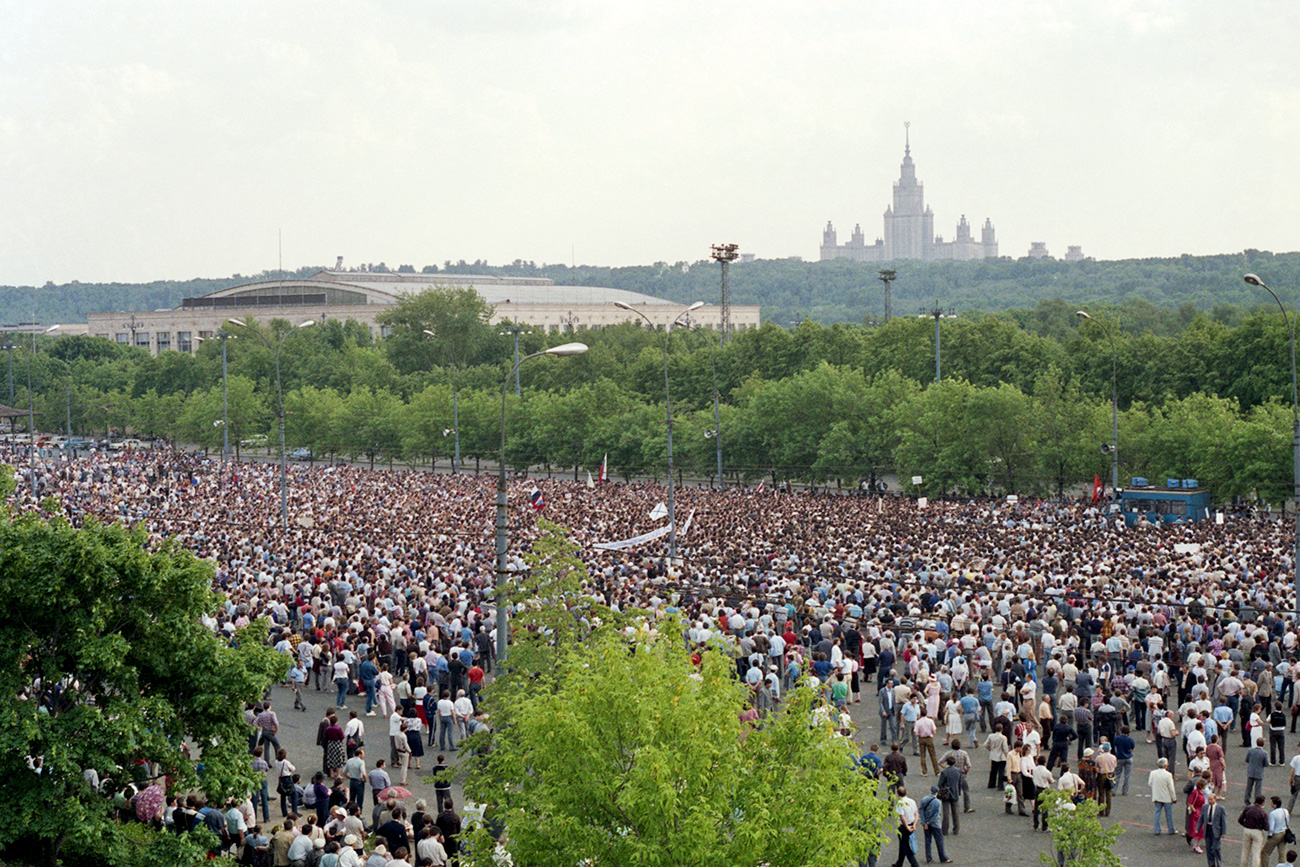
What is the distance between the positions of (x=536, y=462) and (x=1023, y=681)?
196 ft

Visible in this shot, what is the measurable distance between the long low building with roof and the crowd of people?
122 meters

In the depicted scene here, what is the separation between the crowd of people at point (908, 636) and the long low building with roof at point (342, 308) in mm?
121971

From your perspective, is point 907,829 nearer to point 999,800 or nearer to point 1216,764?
point 999,800

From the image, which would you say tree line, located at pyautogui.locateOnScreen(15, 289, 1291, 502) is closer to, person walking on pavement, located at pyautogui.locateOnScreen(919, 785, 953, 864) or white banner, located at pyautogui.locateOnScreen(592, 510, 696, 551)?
white banner, located at pyautogui.locateOnScreen(592, 510, 696, 551)

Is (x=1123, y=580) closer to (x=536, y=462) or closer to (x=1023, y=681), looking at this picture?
(x=1023, y=681)

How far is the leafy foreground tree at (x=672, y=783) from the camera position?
1181 cm

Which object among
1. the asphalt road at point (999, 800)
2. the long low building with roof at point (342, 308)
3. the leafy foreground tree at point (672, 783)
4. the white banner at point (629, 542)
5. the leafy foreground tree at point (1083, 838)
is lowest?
the asphalt road at point (999, 800)

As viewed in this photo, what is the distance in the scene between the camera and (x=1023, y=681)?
24.2 meters

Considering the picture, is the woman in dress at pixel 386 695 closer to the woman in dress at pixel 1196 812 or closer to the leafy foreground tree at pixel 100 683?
the leafy foreground tree at pixel 100 683

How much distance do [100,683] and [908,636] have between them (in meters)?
17.8

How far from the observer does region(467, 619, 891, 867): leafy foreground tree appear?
11812 millimetres

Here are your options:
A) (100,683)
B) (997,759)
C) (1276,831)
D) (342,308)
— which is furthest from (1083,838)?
(342,308)

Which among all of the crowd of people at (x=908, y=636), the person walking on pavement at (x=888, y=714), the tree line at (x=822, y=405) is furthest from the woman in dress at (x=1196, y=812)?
the tree line at (x=822, y=405)

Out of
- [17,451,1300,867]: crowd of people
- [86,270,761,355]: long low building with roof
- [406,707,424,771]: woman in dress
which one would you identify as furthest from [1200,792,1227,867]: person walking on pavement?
[86,270,761,355]: long low building with roof
